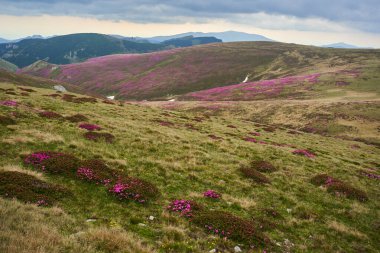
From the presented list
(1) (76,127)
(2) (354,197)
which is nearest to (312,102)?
(2) (354,197)

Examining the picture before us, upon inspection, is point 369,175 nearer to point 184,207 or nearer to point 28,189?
point 184,207

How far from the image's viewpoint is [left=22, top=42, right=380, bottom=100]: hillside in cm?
10925

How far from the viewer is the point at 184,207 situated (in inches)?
541

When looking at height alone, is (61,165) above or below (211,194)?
above

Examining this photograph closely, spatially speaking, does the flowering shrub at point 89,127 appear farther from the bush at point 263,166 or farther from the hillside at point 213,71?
the hillside at point 213,71

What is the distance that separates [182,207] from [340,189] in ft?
44.0

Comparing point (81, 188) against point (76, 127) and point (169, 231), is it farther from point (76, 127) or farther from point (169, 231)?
point (76, 127)

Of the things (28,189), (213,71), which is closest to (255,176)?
(28,189)

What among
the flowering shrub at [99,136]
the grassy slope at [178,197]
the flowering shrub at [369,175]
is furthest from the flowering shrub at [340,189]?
the flowering shrub at [99,136]

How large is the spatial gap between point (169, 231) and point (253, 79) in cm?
13544

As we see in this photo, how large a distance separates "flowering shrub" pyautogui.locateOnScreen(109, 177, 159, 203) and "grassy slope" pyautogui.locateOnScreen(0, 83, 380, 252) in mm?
466

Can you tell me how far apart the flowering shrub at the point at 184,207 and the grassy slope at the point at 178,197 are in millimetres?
482

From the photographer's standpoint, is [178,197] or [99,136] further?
[99,136]

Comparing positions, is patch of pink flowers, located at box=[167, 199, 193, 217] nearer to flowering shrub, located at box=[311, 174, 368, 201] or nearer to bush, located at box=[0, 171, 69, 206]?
bush, located at box=[0, 171, 69, 206]
